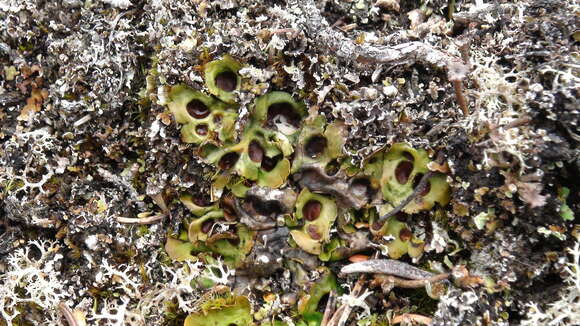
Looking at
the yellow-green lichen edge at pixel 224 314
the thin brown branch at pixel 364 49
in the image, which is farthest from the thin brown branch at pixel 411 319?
the thin brown branch at pixel 364 49

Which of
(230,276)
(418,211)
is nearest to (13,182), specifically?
(230,276)

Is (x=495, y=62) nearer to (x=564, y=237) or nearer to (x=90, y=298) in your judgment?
(x=564, y=237)

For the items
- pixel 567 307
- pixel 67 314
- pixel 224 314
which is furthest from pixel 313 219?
pixel 67 314

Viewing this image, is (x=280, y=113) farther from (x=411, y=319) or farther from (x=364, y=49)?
(x=411, y=319)

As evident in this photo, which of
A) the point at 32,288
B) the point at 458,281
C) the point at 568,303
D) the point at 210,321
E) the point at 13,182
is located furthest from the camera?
the point at 13,182

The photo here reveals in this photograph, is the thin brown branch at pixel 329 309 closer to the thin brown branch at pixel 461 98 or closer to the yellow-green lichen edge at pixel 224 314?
the yellow-green lichen edge at pixel 224 314

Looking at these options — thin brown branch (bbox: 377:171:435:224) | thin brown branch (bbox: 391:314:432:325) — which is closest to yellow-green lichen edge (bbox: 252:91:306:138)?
thin brown branch (bbox: 377:171:435:224)

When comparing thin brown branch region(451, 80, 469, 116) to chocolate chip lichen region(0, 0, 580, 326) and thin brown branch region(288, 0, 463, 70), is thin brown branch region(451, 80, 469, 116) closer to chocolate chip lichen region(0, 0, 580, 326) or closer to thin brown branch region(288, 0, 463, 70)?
chocolate chip lichen region(0, 0, 580, 326)
